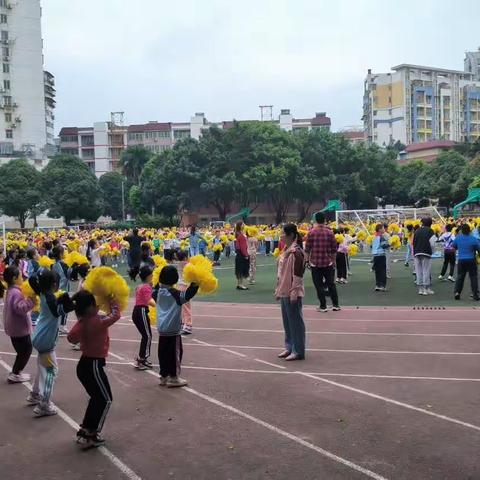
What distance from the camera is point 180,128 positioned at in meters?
106

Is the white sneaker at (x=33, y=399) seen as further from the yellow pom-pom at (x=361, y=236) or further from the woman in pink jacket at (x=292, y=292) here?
the yellow pom-pom at (x=361, y=236)

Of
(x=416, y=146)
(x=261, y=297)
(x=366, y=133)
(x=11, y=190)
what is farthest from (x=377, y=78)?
(x=261, y=297)

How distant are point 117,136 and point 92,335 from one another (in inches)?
4222

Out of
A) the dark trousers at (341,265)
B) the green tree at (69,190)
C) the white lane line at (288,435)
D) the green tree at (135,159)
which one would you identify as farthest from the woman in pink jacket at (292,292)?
the green tree at (135,159)

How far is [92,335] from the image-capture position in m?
5.44

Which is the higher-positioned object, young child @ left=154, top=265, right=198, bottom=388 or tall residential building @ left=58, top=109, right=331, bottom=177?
tall residential building @ left=58, top=109, right=331, bottom=177

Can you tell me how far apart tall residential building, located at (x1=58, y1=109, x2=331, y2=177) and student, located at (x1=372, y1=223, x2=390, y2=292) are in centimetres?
9272

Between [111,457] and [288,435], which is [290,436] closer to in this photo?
[288,435]

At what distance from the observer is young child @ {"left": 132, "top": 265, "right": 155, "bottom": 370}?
8.17 m

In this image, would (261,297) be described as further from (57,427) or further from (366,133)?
(366,133)

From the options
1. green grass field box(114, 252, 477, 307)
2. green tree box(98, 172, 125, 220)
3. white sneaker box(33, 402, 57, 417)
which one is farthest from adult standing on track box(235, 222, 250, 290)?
green tree box(98, 172, 125, 220)

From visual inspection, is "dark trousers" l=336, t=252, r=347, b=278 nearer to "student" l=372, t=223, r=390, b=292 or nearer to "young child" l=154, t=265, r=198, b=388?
"student" l=372, t=223, r=390, b=292

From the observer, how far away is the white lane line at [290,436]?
470 cm

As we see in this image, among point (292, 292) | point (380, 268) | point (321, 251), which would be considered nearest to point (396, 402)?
point (292, 292)
